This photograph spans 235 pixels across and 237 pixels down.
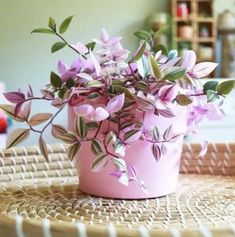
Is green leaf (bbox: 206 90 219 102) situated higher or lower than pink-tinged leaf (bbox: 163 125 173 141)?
higher

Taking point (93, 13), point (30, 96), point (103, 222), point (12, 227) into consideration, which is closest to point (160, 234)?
point (12, 227)

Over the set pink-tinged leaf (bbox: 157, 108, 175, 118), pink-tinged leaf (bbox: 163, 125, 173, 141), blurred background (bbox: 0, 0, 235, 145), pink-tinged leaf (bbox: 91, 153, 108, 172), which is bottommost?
pink-tinged leaf (bbox: 91, 153, 108, 172)

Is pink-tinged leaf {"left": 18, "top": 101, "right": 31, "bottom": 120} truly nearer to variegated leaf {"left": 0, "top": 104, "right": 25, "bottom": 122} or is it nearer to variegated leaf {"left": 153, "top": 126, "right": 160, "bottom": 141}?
variegated leaf {"left": 0, "top": 104, "right": 25, "bottom": 122}

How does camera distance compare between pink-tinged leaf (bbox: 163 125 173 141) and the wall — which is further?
the wall

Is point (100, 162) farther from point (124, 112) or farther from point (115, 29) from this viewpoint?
point (115, 29)

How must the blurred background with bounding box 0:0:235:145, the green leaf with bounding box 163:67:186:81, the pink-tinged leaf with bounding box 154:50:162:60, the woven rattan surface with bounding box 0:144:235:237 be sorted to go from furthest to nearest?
the blurred background with bounding box 0:0:235:145
the pink-tinged leaf with bounding box 154:50:162:60
the green leaf with bounding box 163:67:186:81
the woven rattan surface with bounding box 0:144:235:237

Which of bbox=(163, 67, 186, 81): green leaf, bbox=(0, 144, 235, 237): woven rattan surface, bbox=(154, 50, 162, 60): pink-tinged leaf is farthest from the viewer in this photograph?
bbox=(154, 50, 162, 60): pink-tinged leaf

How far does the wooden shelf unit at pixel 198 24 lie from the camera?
305cm

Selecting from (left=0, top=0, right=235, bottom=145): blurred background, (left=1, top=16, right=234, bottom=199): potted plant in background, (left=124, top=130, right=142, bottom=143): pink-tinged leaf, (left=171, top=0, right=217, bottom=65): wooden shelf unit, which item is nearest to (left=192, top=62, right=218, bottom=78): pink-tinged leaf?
(left=1, top=16, right=234, bottom=199): potted plant in background

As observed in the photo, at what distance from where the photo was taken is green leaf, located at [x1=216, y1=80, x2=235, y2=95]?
1.92 feet

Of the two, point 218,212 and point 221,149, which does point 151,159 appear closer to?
point 218,212

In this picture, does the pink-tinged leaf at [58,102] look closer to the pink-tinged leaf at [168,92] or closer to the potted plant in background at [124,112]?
the potted plant in background at [124,112]

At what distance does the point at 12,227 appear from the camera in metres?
0.33

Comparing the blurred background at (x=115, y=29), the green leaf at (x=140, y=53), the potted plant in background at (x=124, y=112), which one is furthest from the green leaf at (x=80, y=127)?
the blurred background at (x=115, y=29)
